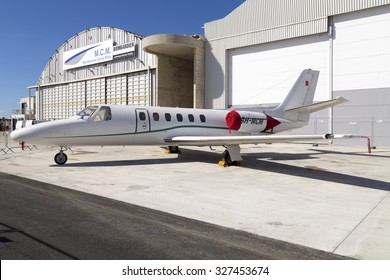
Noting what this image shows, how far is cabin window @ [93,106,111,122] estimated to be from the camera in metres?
13.3

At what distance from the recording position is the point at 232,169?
12898mm

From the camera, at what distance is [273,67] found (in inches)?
1140

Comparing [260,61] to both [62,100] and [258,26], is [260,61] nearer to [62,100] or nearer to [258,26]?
[258,26]

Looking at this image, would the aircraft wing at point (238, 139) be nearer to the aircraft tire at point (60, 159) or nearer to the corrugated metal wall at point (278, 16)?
the aircraft tire at point (60, 159)

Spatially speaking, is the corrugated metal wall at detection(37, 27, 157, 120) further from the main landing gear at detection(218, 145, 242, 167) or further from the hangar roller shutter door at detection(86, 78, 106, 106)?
the main landing gear at detection(218, 145, 242, 167)

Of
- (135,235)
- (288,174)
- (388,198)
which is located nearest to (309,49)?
(288,174)

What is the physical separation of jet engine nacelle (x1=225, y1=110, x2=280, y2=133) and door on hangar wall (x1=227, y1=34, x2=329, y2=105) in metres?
10.2

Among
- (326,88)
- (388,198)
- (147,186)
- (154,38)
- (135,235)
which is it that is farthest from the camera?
(154,38)

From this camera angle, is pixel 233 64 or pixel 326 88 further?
pixel 233 64

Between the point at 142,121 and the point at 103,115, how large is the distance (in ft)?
5.97
